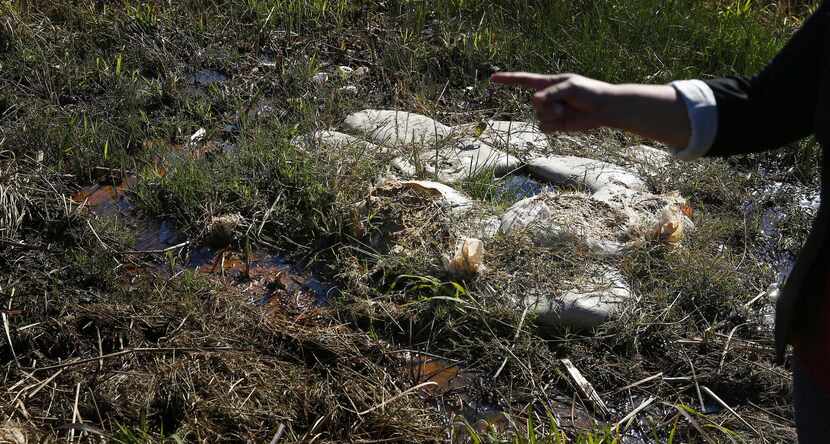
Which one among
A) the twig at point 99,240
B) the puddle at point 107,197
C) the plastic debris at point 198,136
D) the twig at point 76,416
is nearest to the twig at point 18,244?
the twig at point 99,240

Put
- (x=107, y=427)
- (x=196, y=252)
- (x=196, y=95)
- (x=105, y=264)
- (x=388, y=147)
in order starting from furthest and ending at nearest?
(x=196, y=95) < (x=388, y=147) < (x=196, y=252) < (x=105, y=264) < (x=107, y=427)

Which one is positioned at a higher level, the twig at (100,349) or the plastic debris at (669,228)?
the plastic debris at (669,228)

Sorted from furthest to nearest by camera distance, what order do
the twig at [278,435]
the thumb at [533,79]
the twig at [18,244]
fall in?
1. the twig at [18,244]
2. the twig at [278,435]
3. the thumb at [533,79]

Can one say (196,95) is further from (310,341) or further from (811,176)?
(811,176)

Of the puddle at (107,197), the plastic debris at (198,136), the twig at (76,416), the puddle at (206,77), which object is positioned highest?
the twig at (76,416)

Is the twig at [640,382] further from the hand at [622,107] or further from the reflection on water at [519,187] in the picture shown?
the hand at [622,107]

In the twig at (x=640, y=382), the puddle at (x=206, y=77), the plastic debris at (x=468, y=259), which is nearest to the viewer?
the twig at (x=640, y=382)

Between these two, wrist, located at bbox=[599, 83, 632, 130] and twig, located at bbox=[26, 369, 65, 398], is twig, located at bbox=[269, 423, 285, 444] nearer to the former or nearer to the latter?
twig, located at bbox=[26, 369, 65, 398]

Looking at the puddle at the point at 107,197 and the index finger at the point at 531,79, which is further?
the puddle at the point at 107,197

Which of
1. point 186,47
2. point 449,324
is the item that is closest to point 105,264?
point 449,324

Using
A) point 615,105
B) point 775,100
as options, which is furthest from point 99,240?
point 775,100

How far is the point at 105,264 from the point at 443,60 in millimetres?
2278

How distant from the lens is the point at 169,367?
2766 millimetres

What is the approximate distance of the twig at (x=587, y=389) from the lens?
2.78 meters
